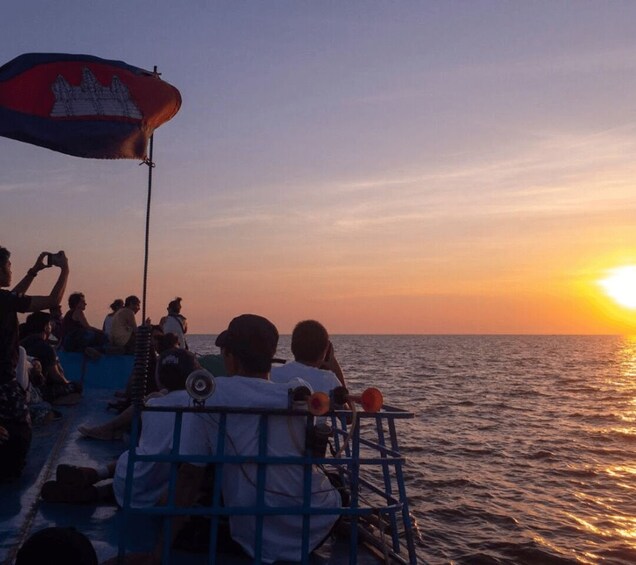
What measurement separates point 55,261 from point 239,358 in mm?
2647

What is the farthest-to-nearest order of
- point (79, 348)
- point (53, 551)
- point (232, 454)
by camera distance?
point (79, 348) < point (232, 454) < point (53, 551)

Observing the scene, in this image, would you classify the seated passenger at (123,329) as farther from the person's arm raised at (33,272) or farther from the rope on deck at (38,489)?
the person's arm raised at (33,272)

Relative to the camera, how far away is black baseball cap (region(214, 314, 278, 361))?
4027mm

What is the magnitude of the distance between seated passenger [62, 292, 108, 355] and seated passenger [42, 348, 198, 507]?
893cm

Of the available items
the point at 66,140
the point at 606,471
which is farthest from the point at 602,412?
the point at 66,140

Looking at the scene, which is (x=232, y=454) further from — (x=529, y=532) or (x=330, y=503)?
(x=529, y=532)

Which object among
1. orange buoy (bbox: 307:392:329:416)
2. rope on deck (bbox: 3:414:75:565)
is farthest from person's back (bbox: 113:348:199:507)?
orange buoy (bbox: 307:392:329:416)

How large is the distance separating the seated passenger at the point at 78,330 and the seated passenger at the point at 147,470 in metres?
8.93

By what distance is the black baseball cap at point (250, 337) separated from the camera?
13.2 feet

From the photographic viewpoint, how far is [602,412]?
27594 mm

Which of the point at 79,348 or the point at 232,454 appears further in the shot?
the point at 79,348

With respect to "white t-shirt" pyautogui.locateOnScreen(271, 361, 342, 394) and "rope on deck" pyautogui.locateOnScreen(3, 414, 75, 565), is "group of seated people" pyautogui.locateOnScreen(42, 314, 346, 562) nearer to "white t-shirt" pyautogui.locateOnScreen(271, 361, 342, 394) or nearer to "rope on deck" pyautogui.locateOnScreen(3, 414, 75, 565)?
"rope on deck" pyautogui.locateOnScreen(3, 414, 75, 565)

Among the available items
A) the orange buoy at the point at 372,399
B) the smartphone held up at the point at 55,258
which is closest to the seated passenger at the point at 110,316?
the smartphone held up at the point at 55,258

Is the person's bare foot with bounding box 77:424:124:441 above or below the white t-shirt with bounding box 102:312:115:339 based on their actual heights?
below
